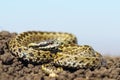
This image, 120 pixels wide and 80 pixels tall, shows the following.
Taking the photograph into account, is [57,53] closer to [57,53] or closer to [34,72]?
→ [57,53]

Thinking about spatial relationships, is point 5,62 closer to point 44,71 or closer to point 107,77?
point 44,71

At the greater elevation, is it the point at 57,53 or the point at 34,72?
the point at 57,53

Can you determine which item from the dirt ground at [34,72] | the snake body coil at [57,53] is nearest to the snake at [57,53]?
the snake body coil at [57,53]

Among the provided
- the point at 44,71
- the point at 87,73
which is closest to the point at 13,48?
the point at 44,71

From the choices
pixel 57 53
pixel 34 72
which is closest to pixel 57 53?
pixel 57 53

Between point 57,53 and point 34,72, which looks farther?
point 57,53

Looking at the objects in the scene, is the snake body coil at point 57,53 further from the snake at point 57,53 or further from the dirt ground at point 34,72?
the dirt ground at point 34,72

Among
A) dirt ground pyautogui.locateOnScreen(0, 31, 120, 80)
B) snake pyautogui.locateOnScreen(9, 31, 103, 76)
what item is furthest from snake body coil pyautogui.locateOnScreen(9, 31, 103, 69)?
dirt ground pyautogui.locateOnScreen(0, 31, 120, 80)

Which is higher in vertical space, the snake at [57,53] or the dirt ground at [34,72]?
the snake at [57,53]

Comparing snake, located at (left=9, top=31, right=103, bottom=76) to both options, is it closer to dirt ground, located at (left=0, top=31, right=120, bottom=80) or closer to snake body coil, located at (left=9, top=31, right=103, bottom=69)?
snake body coil, located at (left=9, top=31, right=103, bottom=69)

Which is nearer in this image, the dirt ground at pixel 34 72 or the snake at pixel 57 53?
the dirt ground at pixel 34 72

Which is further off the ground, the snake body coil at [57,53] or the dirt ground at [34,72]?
the snake body coil at [57,53]
